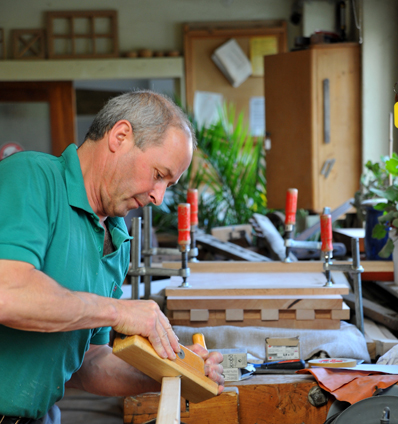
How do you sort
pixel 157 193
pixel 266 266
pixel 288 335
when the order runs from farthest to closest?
pixel 266 266 → pixel 288 335 → pixel 157 193

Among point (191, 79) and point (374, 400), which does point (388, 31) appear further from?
point (374, 400)

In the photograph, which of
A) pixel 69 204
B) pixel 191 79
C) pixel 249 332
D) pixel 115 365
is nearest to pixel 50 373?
pixel 115 365

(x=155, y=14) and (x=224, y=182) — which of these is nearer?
(x=224, y=182)

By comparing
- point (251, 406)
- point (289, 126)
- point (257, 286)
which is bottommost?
point (251, 406)

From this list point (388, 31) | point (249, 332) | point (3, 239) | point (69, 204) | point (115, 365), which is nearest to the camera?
point (3, 239)

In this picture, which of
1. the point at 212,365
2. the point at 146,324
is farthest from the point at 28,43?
the point at 146,324

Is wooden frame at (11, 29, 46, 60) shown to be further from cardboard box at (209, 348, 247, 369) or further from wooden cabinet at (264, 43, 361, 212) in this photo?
cardboard box at (209, 348, 247, 369)

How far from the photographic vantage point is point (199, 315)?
2.02 m

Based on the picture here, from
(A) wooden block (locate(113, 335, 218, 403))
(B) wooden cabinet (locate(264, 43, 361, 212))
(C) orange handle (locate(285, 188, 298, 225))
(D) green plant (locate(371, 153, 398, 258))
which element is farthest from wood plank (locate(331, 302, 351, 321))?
(B) wooden cabinet (locate(264, 43, 361, 212))

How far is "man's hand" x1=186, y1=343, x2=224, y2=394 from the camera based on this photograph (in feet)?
4.10

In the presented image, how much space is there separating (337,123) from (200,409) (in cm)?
371

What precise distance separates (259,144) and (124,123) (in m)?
4.25

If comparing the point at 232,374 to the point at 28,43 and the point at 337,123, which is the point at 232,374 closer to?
the point at 337,123

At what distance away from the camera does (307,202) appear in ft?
15.5
